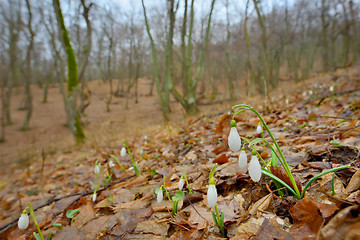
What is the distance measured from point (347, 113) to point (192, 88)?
7331 millimetres

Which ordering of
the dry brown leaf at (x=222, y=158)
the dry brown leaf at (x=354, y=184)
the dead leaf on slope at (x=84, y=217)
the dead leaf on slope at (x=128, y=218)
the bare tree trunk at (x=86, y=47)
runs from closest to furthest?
the dry brown leaf at (x=354, y=184)
the dead leaf on slope at (x=128, y=218)
the dead leaf on slope at (x=84, y=217)
the dry brown leaf at (x=222, y=158)
the bare tree trunk at (x=86, y=47)

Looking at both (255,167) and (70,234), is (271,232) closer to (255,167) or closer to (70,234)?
(255,167)

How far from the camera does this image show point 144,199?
1.62 meters

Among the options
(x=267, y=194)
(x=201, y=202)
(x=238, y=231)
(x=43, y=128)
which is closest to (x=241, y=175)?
(x=267, y=194)

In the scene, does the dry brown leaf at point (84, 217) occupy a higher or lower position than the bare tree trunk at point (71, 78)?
lower

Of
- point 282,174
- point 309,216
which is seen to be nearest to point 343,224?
point 309,216

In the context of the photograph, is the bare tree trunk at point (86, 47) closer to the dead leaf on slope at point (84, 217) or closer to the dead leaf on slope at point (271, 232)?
the dead leaf on slope at point (84, 217)

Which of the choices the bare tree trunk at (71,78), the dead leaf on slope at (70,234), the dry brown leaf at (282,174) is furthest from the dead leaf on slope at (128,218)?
the bare tree trunk at (71,78)

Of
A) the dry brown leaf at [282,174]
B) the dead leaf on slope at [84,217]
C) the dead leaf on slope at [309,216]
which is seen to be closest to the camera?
the dead leaf on slope at [309,216]

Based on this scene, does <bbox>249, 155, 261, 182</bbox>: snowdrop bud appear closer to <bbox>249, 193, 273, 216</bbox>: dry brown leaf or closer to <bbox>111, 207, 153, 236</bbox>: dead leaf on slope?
<bbox>249, 193, 273, 216</bbox>: dry brown leaf

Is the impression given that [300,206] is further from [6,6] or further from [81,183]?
[6,6]

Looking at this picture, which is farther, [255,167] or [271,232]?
[255,167]

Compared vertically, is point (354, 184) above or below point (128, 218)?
above

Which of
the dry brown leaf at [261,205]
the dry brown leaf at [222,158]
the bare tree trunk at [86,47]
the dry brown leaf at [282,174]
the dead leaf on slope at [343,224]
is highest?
the bare tree trunk at [86,47]
